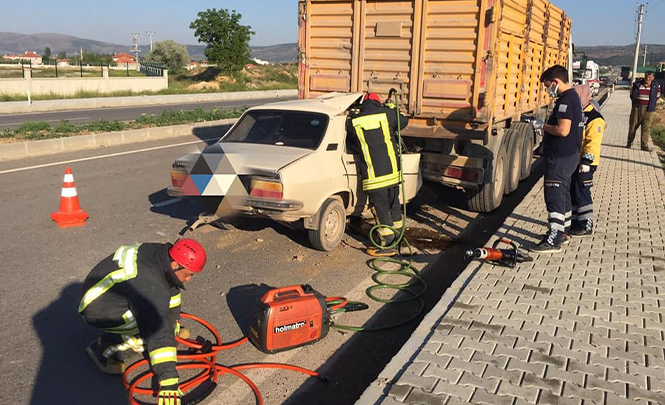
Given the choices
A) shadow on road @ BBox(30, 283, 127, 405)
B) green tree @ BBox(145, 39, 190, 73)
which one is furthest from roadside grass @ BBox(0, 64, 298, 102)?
shadow on road @ BBox(30, 283, 127, 405)

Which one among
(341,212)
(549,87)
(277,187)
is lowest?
(341,212)

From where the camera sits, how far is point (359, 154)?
634cm

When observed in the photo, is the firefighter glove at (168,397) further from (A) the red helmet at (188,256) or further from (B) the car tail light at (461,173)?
(B) the car tail light at (461,173)

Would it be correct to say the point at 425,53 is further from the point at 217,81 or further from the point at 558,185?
the point at 217,81

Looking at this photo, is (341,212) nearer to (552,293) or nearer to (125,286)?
(552,293)

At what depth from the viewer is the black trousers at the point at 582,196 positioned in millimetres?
6582

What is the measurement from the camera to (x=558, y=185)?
6.00 m

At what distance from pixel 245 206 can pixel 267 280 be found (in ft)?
2.50

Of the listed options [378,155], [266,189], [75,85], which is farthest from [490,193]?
[75,85]

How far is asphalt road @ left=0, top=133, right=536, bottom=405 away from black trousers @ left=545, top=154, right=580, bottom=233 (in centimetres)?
113

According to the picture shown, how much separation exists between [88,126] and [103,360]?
12728mm

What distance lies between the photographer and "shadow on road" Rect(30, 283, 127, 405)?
11.4 feet

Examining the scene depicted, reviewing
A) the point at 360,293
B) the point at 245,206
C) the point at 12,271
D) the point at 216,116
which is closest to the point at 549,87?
the point at 360,293

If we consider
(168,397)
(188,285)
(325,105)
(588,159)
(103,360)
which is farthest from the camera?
(325,105)
